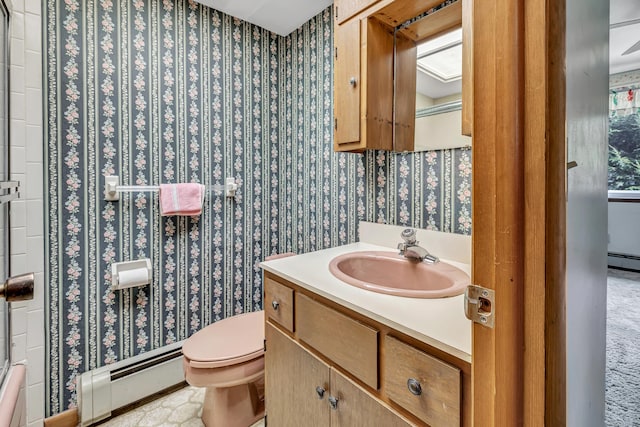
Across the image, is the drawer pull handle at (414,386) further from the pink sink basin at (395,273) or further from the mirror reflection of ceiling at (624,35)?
the mirror reflection of ceiling at (624,35)

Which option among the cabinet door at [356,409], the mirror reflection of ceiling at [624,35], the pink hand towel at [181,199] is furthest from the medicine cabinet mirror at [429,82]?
the mirror reflection of ceiling at [624,35]

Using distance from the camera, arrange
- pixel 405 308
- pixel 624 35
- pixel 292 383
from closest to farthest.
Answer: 1. pixel 405 308
2. pixel 292 383
3. pixel 624 35

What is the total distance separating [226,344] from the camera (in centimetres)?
134

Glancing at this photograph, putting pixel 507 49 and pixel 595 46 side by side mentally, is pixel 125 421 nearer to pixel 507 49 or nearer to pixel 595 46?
pixel 507 49

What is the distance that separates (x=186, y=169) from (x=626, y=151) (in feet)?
15.9

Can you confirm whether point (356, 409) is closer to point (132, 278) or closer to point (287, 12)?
point (132, 278)

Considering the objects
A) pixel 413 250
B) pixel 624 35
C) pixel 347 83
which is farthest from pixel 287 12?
pixel 624 35

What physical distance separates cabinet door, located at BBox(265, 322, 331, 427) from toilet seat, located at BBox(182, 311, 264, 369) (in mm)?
144

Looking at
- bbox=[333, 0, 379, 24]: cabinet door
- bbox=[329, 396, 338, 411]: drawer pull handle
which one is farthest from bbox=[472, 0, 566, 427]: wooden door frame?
bbox=[333, 0, 379, 24]: cabinet door

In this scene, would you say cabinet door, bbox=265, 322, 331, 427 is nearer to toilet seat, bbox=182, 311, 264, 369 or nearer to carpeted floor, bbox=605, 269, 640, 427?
toilet seat, bbox=182, 311, 264, 369

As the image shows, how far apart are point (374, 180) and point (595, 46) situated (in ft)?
2.95

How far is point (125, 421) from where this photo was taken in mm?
1446

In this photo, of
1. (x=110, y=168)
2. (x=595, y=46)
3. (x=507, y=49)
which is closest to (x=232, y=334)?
(x=110, y=168)

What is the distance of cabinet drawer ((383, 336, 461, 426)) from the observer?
0.61 metres
